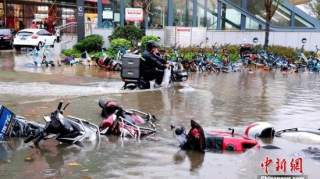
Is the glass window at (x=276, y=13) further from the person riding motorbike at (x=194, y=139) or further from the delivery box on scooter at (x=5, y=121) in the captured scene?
the delivery box on scooter at (x=5, y=121)

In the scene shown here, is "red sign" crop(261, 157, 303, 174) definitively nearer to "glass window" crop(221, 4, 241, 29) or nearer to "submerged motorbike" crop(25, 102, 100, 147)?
"submerged motorbike" crop(25, 102, 100, 147)

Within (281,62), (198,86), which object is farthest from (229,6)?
(198,86)

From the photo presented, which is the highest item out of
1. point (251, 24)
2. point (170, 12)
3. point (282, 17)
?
point (170, 12)

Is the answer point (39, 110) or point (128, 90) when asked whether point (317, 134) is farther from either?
point (128, 90)

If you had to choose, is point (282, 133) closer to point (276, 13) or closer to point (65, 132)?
point (65, 132)

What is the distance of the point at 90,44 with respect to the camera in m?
28.4

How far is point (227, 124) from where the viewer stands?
1143cm

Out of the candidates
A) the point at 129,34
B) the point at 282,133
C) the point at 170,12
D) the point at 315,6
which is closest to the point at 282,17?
the point at 170,12

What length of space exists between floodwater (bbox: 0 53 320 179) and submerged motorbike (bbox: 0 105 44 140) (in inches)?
9.5

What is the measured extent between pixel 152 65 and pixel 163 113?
4170 millimetres

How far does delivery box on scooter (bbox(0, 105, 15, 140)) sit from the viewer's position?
9.26 meters

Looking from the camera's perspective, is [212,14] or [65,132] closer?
[65,132]

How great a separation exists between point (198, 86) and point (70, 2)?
42.2m

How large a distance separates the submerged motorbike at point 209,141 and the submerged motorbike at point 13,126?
222cm
